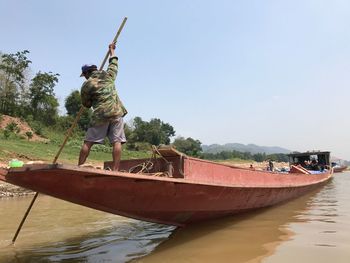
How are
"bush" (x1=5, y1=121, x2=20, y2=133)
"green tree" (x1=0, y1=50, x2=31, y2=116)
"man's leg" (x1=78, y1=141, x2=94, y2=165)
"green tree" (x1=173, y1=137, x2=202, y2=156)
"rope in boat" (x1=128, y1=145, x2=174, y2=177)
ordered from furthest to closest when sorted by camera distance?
"green tree" (x1=173, y1=137, x2=202, y2=156), "green tree" (x1=0, y1=50, x2=31, y2=116), "bush" (x1=5, y1=121, x2=20, y2=133), "rope in boat" (x1=128, y1=145, x2=174, y2=177), "man's leg" (x1=78, y1=141, x2=94, y2=165)

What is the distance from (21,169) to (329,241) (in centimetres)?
412

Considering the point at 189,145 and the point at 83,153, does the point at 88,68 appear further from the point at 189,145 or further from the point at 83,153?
the point at 189,145

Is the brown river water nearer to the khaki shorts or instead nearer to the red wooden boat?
the red wooden boat

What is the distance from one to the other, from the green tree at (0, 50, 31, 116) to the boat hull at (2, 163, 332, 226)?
36.0 m

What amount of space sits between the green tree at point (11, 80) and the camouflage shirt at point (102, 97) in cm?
3643

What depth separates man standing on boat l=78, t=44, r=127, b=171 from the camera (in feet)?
14.8

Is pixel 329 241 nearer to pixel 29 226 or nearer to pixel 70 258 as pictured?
pixel 70 258

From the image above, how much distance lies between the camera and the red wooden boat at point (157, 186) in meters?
3.77

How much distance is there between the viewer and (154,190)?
4445mm

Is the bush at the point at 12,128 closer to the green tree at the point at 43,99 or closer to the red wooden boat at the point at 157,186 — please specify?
the green tree at the point at 43,99

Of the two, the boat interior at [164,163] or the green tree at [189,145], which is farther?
the green tree at [189,145]

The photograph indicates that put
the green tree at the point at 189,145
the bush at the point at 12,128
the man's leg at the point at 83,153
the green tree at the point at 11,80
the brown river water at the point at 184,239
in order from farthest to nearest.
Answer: the green tree at the point at 189,145 < the green tree at the point at 11,80 < the bush at the point at 12,128 < the man's leg at the point at 83,153 < the brown river water at the point at 184,239

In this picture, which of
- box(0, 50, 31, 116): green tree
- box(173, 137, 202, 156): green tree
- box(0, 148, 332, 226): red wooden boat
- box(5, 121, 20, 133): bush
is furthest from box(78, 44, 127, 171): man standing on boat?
box(173, 137, 202, 156): green tree

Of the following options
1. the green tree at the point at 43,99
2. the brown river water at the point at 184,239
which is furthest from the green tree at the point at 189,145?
the brown river water at the point at 184,239
